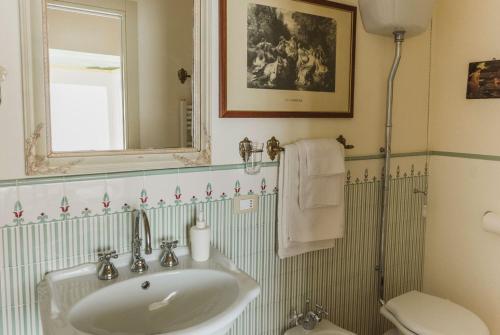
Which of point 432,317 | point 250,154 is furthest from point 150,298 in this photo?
point 432,317

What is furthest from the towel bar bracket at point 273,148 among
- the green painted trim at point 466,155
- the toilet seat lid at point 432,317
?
the green painted trim at point 466,155

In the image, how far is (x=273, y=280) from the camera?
1.72 meters

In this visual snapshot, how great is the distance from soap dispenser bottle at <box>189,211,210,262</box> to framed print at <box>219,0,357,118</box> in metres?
0.42

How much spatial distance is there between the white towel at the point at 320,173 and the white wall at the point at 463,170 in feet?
2.52

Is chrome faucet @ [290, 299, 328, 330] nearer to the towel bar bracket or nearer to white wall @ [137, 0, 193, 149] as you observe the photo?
the towel bar bracket

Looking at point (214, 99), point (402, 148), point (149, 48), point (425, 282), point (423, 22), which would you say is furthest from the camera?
point (425, 282)

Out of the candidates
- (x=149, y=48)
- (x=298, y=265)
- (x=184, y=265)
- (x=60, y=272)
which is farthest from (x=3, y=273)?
(x=298, y=265)

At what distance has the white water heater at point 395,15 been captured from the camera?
64.9 inches

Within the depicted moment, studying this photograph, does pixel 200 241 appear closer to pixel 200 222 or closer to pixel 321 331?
pixel 200 222

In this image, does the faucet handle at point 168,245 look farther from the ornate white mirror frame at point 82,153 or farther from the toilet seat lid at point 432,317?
the toilet seat lid at point 432,317

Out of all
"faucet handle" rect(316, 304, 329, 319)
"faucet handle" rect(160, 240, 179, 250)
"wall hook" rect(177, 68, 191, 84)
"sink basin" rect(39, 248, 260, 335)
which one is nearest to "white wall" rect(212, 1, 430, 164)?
"wall hook" rect(177, 68, 191, 84)

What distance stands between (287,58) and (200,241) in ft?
2.66

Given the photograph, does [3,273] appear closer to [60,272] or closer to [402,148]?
[60,272]

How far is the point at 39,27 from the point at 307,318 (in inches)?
57.8
